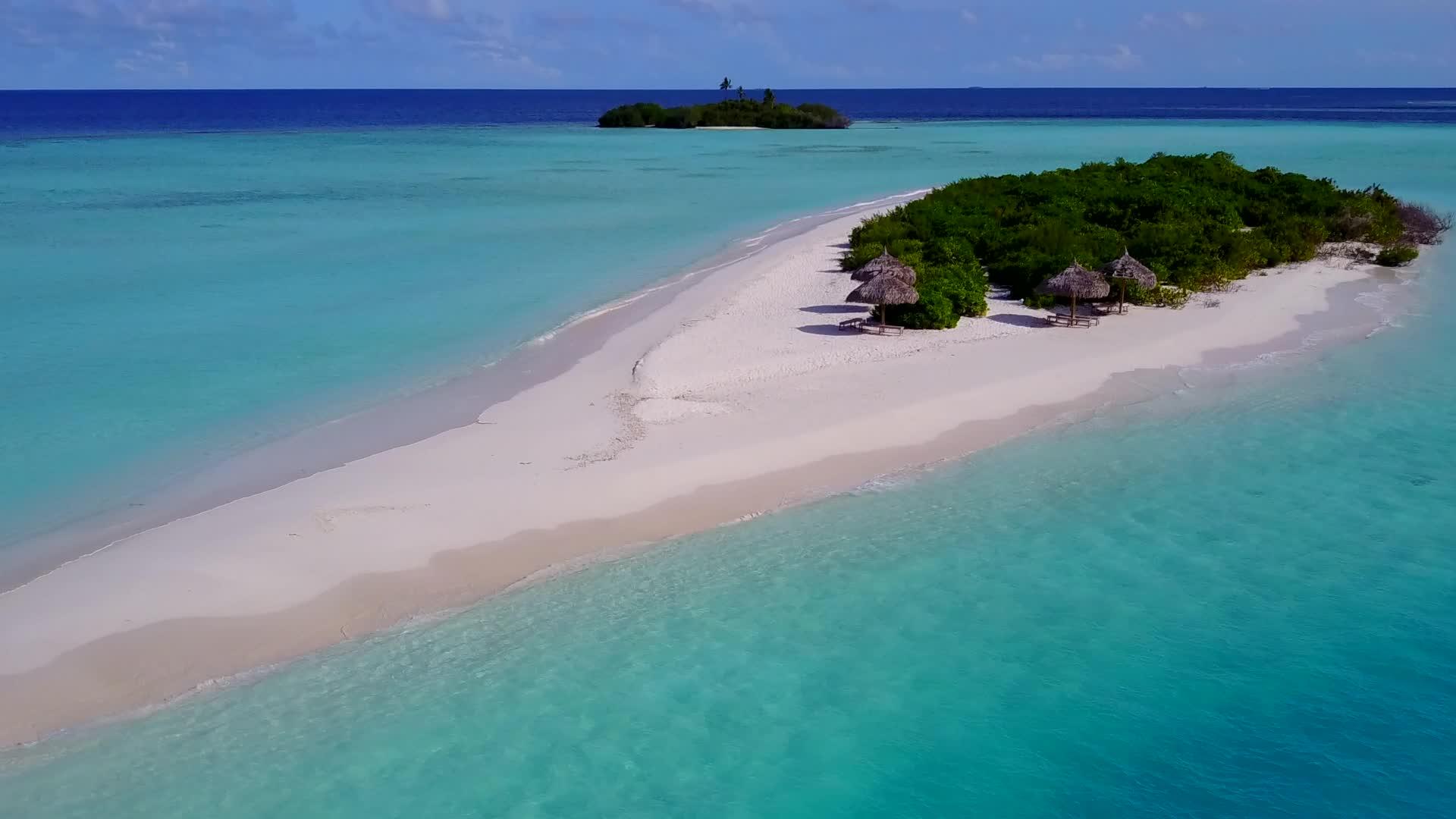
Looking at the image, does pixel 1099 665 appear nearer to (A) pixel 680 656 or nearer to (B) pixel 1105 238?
(A) pixel 680 656

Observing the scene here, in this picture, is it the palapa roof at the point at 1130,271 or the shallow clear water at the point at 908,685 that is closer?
the shallow clear water at the point at 908,685

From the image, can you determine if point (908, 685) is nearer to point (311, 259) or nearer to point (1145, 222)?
point (1145, 222)

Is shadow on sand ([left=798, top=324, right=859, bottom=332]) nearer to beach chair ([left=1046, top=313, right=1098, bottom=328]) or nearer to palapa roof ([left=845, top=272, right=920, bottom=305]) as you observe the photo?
palapa roof ([left=845, top=272, right=920, bottom=305])

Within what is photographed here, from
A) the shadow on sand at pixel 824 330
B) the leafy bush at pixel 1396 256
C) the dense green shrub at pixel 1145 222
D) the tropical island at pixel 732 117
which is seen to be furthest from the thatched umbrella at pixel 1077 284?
the tropical island at pixel 732 117

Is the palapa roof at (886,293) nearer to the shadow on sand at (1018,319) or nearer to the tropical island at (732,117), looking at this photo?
the shadow on sand at (1018,319)

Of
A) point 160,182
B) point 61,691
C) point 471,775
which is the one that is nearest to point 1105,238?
point 471,775

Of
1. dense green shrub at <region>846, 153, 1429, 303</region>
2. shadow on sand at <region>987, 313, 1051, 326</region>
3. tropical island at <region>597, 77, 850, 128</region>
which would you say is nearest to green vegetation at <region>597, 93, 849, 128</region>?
tropical island at <region>597, 77, 850, 128</region>

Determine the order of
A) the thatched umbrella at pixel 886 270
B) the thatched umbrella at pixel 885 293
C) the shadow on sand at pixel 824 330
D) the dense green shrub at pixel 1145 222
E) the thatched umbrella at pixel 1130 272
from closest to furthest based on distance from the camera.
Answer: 1. the thatched umbrella at pixel 885 293
2. the shadow on sand at pixel 824 330
3. the thatched umbrella at pixel 886 270
4. the thatched umbrella at pixel 1130 272
5. the dense green shrub at pixel 1145 222

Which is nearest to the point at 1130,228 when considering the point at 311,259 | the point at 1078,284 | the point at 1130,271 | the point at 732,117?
the point at 1130,271
